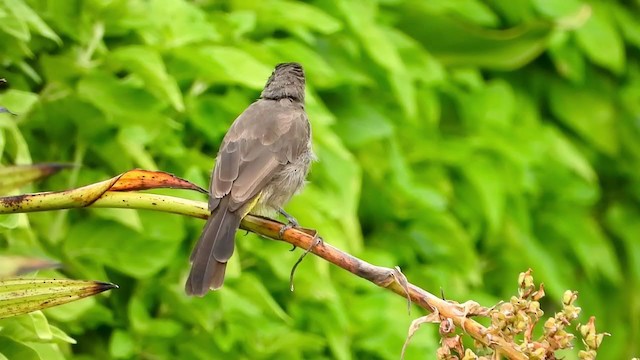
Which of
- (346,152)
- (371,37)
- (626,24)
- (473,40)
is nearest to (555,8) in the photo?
(473,40)

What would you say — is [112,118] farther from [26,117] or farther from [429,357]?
[429,357]

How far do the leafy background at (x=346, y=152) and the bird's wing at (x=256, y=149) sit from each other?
18 centimetres

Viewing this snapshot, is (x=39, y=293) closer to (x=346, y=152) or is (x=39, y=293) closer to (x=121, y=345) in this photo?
(x=121, y=345)

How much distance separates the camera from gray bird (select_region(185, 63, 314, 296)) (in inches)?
106

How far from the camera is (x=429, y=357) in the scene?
424 centimetres

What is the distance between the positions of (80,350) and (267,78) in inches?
37.9

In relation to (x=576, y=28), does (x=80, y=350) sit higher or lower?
lower

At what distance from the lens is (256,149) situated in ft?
10.7

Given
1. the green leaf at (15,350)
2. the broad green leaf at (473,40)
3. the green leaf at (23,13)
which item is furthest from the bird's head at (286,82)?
the broad green leaf at (473,40)

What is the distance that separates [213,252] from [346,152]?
1330mm

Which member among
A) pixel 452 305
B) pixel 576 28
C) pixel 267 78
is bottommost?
pixel 452 305

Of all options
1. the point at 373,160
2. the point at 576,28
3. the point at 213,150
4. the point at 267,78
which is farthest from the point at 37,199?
the point at 576,28

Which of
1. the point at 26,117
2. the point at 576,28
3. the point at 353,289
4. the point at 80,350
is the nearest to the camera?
the point at 26,117

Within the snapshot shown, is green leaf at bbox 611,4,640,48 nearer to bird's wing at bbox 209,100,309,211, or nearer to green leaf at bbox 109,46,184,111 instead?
bird's wing at bbox 209,100,309,211
